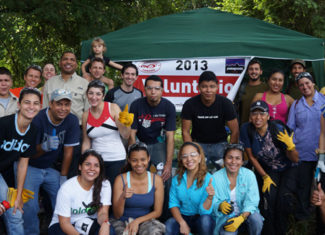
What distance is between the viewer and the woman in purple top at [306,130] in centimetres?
411

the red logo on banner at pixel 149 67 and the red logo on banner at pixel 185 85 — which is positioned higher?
the red logo on banner at pixel 149 67

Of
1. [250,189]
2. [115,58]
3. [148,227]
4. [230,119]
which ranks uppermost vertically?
[115,58]

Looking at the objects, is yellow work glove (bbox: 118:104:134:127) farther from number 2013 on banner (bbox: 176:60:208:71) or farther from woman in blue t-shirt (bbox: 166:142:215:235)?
number 2013 on banner (bbox: 176:60:208:71)

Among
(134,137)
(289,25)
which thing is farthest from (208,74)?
(289,25)

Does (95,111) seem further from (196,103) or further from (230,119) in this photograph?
(230,119)

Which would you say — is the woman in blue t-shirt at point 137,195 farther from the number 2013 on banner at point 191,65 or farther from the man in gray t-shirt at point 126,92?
the number 2013 on banner at point 191,65

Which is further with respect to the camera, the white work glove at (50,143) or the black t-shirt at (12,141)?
the white work glove at (50,143)

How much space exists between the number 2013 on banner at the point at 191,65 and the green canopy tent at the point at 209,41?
125 mm

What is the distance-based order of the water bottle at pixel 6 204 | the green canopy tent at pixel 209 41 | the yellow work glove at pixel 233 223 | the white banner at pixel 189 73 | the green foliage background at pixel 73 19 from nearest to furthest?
the water bottle at pixel 6 204 < the yellow work glove at pixel 233 223 < the green canopy tent at pixel 209 41 < the white banner at pixel 189 73 < the green foliage background at pixel 73 19

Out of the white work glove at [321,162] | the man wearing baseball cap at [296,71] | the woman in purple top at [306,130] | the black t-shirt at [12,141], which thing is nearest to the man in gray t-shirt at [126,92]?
the black t-shirt at [12,141]

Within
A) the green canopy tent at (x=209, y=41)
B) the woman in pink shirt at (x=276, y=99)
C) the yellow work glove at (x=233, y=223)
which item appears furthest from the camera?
the green canopy tent at (x=209, y=41)

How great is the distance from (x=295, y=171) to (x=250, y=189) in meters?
0.71

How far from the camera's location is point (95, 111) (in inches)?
153

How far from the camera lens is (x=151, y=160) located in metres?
4.23
